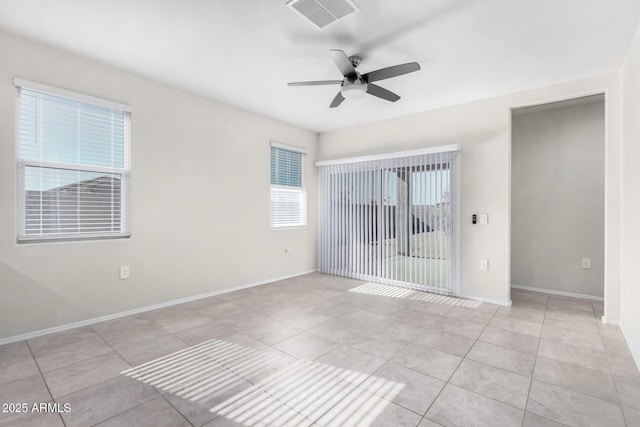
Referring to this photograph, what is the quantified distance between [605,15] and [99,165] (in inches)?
179

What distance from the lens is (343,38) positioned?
2.56 metres

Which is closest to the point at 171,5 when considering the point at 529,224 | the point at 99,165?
the point at 99,165

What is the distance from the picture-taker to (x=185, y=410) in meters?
1.75

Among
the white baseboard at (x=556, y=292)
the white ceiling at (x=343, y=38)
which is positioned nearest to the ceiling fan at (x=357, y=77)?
the white ceiling at (x=343, y=38)

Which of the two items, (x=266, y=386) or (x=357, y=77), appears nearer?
(x=266, y=386)

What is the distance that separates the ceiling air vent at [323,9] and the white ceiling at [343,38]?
0.12 m

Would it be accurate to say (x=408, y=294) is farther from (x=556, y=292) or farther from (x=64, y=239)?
(x=64, y=239)

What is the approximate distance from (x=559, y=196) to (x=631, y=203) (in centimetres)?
180

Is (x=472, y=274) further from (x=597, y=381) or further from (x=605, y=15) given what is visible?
(x=605, y=15)

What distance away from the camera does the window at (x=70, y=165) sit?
2.69 metres

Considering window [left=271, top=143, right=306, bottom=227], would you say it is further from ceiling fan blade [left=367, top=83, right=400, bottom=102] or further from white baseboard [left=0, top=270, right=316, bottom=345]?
ceiling fan blade [left=367, top=83, right=400, bottom=102]

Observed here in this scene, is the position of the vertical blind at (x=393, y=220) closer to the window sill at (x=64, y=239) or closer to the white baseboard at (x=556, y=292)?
the white baseboard at (x=556, y=292)

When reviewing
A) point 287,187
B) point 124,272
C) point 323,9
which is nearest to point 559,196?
point 287,187

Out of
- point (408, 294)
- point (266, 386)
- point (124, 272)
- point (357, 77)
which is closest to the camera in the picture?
point (266, 386)
